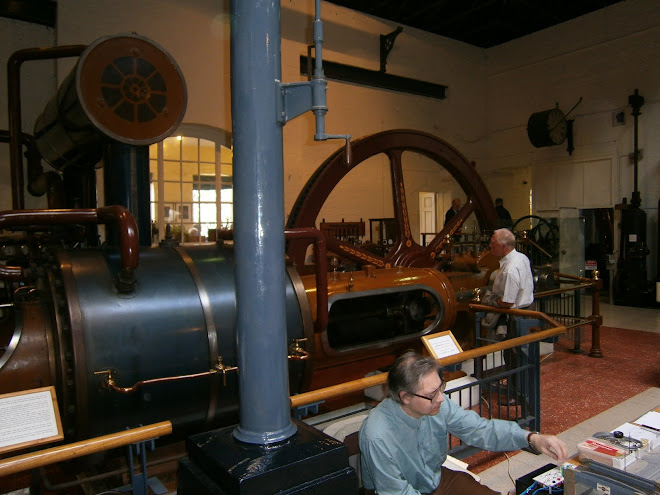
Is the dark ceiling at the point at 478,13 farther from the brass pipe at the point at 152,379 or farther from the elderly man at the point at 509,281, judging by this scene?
the brass pipe at the point at 152,379

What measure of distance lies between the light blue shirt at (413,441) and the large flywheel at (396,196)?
232 cm

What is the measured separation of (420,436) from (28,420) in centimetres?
128

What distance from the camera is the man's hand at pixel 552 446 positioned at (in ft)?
5.66

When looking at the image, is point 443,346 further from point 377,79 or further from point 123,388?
point 377,79

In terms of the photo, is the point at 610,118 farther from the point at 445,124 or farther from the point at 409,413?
the point at 409,413

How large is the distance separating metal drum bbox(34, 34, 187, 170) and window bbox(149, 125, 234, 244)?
423cm

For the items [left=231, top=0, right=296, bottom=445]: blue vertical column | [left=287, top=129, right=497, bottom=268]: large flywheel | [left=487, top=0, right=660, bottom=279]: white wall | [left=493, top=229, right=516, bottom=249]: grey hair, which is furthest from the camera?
[left=487, top=0, right=660, bottom=279]: white wall

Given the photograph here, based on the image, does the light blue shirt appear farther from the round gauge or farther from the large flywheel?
the round gauge

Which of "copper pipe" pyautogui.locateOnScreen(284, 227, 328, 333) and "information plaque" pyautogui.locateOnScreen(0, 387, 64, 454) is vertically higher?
"copper pipe" pyautogui.locateOnScreen(284, 227, 328, 333)

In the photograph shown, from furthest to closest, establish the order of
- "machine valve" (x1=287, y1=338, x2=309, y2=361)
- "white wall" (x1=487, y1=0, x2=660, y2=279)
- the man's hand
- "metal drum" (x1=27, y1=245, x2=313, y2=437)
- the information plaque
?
"white wall" (x1=487, y1=0, x2=660, y2=279)
"machine valve" (x1=287, y1=338, x2=309, y2=361)
"metal drum" (x1=27, y1=245, x2=313, y2=437)
the man's hand
the information plaque

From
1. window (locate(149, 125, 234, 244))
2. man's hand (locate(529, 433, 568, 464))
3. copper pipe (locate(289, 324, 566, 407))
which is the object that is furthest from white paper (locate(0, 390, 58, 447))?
window (locate(149, 125, 234, 244))

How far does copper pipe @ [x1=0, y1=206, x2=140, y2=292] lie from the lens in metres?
2.07

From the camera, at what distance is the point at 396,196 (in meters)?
4.75

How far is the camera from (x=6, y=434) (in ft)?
5.16
